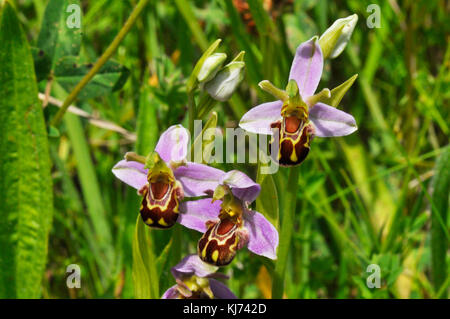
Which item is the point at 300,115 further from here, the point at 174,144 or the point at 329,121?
the point at 174,144

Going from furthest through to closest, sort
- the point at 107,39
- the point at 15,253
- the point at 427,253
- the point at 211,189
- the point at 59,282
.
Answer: the point at 107,39 → the point at 59,282 → the point at 427,253 → the point at 15,253 → the point at 211,189

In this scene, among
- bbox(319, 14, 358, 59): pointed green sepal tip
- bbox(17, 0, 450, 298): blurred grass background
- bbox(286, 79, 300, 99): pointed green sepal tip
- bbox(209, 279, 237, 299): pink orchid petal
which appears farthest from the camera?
bbox(17, 0, 450, 298): blurred grass background

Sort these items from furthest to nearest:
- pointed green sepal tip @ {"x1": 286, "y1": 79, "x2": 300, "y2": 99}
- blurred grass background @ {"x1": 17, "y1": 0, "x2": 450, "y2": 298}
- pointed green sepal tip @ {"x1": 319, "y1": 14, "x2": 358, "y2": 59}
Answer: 1. blurred grass background @ {"x1": 17, "y1": 0, "x2": 450, "y2": 298}
2. pointed green sepal tip @ {"x1": 319, "y1": 14, "x2": 358, "y2": 59}
3. pointed green sepal tip @ {"x1": 286, "y1": 79, "x2": 300, "y2": 99}

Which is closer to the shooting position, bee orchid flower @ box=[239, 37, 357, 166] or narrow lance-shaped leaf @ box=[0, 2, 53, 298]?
bee orchid flower @ box=[239, 37, 357, 166]

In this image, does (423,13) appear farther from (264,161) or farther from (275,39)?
(264,161)

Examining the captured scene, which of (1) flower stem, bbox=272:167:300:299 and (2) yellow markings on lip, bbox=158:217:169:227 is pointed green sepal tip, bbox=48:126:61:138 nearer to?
(2) yellow markings on lip, bbox=158:217:169:227

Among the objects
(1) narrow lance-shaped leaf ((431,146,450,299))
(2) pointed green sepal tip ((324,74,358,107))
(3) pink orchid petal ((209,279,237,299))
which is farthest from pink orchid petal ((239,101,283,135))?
(1) narrow lance-shaped leaf ((431,146,450,299))

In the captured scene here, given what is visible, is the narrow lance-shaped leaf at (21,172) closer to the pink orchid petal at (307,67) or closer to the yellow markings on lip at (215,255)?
the yellow markings on lip at (215,255)

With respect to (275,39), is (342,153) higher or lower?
lower

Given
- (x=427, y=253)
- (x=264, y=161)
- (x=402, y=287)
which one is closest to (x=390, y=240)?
(x=427, y=253)
